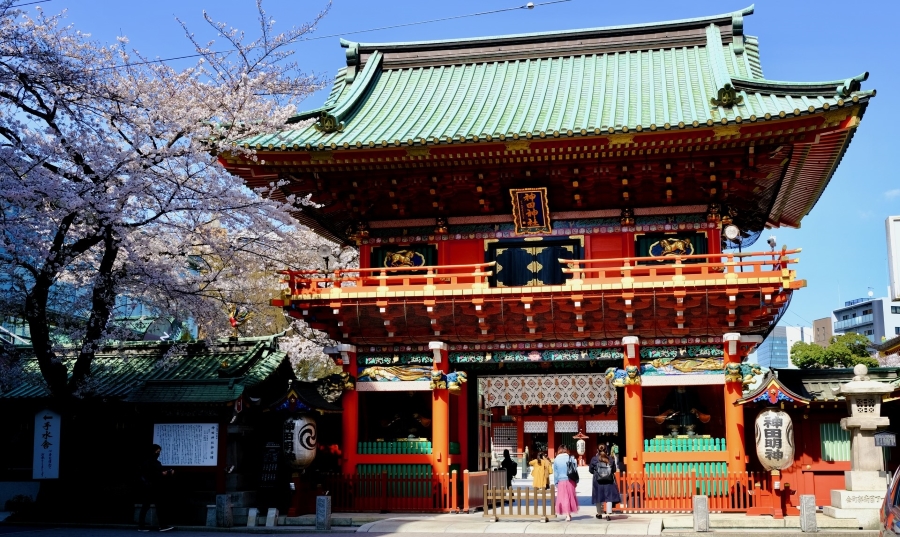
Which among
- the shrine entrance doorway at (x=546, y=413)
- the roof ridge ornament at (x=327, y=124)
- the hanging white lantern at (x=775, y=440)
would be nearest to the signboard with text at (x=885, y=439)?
the hanging white lantern at (x=775, y=440)

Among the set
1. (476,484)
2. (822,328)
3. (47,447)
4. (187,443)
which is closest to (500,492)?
(476,484)

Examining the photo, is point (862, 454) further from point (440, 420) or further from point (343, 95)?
point (343, 95)

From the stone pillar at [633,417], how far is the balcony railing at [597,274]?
1.73m

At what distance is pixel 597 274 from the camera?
865 inches

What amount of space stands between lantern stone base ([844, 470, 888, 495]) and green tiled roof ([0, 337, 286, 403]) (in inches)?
523

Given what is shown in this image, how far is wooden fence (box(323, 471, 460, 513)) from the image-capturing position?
68.3 ft

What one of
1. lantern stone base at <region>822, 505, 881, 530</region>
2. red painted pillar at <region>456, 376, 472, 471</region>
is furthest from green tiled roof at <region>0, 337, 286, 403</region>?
lantern stone base at <region>822, 505, 881, 530</region>

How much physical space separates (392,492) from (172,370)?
6.48 metres

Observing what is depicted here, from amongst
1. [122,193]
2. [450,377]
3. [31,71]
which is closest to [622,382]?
[450,377]

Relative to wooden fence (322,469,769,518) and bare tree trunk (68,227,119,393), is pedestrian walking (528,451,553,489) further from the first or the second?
bare tree trunk (68,227,119,393)

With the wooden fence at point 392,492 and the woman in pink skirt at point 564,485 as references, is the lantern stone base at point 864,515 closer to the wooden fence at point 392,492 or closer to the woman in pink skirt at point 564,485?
the woman in pink skirt at point 564,485

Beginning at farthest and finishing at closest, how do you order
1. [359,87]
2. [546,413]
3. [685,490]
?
[546,413]
[359,87]
[685,490]

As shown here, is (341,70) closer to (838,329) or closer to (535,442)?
(535,442)

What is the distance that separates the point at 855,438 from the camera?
18625 mm
